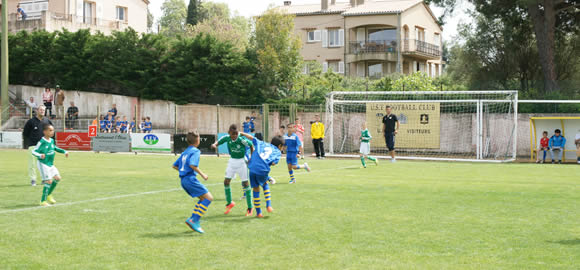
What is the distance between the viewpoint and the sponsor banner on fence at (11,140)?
30906mm

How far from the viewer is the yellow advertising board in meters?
26.8

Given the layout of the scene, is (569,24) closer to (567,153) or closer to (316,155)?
(567,153)

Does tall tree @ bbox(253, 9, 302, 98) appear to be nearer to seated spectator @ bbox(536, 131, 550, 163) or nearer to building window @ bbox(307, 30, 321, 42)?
seated spectator @ bbox(536, 131, 550, 163)

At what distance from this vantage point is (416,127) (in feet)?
88.5

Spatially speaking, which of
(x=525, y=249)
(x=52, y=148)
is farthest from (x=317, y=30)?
(x=525, y=249)

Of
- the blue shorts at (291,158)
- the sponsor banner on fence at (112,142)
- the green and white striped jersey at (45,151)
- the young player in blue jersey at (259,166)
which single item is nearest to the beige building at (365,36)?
the sponsor banner on fence at (112,142)

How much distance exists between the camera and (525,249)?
7.04m

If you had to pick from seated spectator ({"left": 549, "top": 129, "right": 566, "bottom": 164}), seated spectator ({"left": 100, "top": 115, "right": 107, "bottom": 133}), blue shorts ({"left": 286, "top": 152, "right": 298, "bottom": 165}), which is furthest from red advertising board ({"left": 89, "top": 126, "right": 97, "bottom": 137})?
seated spectator ({"left": 549, "top": 129, "right": 566, "bottom": 164})

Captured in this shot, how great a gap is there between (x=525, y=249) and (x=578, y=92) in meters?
23.5

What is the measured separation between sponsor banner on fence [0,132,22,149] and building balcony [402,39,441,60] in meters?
31.2

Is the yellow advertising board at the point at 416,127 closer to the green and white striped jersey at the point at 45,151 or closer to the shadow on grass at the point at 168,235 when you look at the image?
the green and white striped jersey at the point at 45,151

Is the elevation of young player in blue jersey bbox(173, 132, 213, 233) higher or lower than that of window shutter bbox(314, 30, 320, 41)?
lower

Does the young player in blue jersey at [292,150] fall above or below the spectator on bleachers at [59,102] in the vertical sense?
below

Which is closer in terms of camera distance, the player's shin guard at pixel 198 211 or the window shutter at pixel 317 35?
the player's shin guard at pixel 198 211
